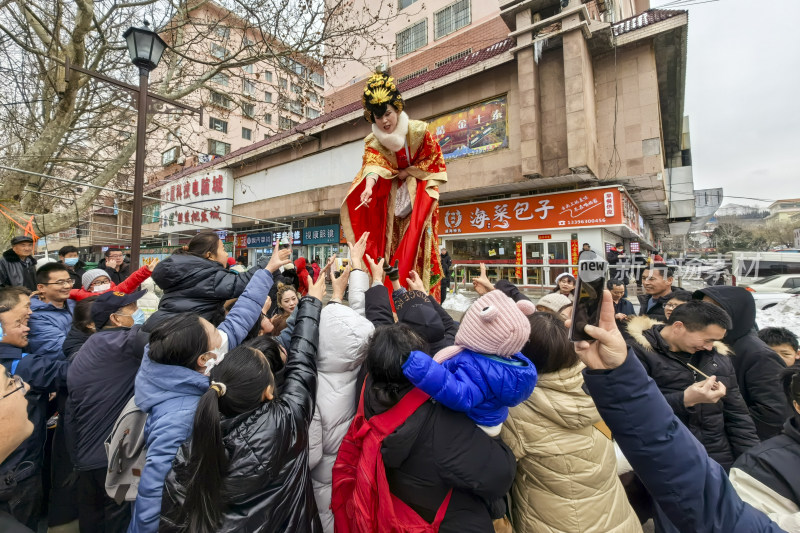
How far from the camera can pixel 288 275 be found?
2.89 m

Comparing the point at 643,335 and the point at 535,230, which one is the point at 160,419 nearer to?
the point at 643,335

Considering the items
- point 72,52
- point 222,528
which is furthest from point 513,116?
point 222,528

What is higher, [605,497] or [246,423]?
[246,423]

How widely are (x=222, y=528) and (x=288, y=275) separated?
1.92 meters

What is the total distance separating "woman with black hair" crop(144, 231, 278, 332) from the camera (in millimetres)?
1989

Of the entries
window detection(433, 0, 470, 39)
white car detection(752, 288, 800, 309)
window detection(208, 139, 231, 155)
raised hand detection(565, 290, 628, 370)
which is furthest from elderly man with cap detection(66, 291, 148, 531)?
window detection(208, 139, 231, 155)

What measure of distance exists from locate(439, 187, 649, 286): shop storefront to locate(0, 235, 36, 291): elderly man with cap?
9685 mm

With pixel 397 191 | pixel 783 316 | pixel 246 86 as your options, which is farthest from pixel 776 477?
pixel 246 86

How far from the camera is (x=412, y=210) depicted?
3006 millimetres

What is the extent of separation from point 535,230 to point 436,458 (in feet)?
38.5

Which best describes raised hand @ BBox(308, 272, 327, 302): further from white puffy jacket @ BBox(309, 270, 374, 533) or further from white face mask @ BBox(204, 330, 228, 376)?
white face mask @ BBox(204, 330, 228, 376)

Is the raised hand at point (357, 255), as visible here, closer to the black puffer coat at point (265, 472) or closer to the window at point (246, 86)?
the black puffer coat at point (265, 472)

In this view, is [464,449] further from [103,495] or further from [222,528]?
[103,495]

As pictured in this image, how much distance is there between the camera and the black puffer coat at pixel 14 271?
415 cm
